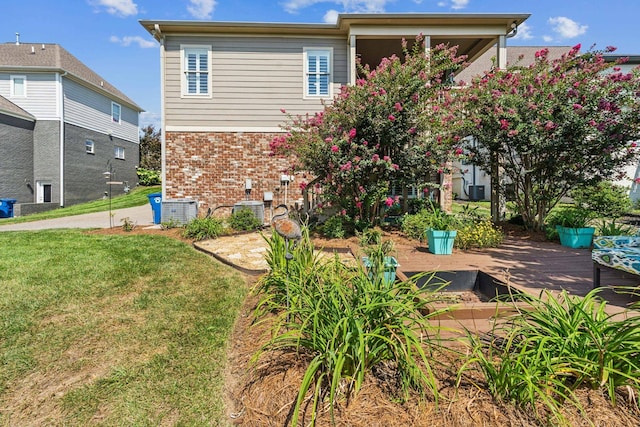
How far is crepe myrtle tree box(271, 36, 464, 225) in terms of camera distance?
657cm

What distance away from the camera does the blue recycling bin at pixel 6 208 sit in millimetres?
13609

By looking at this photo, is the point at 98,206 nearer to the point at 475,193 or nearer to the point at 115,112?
the point at 115,112

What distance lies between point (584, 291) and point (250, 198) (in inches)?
321

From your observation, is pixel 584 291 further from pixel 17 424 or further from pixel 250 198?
pixel 250 198

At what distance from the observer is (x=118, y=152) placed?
780 inches

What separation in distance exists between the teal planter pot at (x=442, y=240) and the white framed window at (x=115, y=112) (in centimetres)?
2001

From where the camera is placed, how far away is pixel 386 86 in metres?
6.62

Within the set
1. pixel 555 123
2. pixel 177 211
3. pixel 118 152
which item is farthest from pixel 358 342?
pixel 118 152

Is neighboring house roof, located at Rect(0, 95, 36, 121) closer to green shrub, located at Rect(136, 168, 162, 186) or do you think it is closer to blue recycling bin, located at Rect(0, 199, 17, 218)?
blue recycling bin, located at Rect(0, 199, 17, 218)

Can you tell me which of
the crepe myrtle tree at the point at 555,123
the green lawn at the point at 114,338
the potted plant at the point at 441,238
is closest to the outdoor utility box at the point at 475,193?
the crepe myrtle tree at the point at 555,123

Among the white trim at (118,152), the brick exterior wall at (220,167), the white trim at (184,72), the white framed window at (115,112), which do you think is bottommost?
the brick exterior wall at (220,167)

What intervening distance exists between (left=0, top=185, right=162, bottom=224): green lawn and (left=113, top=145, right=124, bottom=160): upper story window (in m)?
2.10

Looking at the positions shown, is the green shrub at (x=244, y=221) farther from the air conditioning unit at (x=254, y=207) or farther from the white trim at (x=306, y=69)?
the white trim at (x=306, y=69)

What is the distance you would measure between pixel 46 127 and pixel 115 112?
4.65 metres
